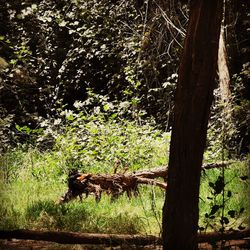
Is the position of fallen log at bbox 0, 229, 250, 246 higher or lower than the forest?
lower

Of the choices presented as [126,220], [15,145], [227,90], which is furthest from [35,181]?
[227,90]

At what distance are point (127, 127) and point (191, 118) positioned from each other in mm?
7227

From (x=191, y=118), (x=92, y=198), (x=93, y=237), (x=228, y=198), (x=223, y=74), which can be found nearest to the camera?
(x=191, y=118)

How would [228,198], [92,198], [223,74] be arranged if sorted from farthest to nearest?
[223,74] < [92,198] < [228,198]

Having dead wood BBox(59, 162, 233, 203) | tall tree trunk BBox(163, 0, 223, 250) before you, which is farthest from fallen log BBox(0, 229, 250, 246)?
dead wood BBox(59, 162, 233, 203)

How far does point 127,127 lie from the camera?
34.8 ft

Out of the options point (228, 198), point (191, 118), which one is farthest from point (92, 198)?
point (191, 118)

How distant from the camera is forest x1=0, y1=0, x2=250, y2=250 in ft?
11.4

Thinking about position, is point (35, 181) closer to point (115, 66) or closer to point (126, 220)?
point (126, 220)

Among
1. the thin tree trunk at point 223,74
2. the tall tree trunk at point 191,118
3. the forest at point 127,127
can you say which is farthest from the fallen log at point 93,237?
A: the thin tree trunk at point 223,74

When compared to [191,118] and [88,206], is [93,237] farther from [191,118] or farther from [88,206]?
[191,118]

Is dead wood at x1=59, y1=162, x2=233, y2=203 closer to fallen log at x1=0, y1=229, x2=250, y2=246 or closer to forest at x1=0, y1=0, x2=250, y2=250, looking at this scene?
forest at x1=0, y1=0, x2=250, y2=250

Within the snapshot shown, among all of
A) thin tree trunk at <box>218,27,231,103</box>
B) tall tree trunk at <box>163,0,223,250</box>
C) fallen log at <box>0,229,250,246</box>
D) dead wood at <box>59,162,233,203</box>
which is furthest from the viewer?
thin tree trunk at <box>218,27,231,103</box>

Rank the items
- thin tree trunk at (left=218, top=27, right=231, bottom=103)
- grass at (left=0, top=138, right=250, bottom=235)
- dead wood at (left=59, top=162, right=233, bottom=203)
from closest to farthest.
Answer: grass at (left=0, top=138, right=250, bottom=235) → dead wood at (left=59, top=162, right=233, bottom=203) → thin tree trunk at (left=218, top=27, right=231, bottom=103)
